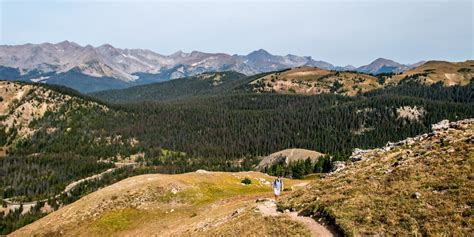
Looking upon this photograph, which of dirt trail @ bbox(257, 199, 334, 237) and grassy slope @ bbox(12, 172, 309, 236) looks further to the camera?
grassy slope @ bbox(12, 172, 309, 236)

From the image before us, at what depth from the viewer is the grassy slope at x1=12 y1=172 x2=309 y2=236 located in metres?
57.9

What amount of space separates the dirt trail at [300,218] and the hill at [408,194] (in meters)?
1.31

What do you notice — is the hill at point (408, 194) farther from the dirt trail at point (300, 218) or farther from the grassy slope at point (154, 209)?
the grassy slope at point (154, 209)

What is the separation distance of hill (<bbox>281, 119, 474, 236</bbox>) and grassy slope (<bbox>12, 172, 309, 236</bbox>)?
452 inches

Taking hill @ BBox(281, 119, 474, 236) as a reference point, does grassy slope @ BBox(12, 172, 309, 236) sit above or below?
below

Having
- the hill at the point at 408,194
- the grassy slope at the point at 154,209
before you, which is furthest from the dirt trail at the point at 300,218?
the grassy slope at the point at 154,209

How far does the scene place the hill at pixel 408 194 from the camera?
1201 inches

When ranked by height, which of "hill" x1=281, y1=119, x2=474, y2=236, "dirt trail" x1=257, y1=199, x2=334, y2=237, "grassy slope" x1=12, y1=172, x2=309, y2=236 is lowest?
"grassy slope" x1=12, y1=172, x2=309, y2=236

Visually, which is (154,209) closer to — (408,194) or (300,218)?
(300,218)

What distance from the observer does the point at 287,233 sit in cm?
3469

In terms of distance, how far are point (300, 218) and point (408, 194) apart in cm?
1092

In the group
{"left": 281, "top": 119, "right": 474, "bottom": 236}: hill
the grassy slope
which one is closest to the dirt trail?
{"left": 281, "top": 119, "right": 474, "bottom": 236}: hill

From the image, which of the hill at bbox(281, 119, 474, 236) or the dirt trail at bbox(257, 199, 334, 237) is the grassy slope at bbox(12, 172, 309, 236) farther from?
the hill at bbox(281, 119, 474, 236)

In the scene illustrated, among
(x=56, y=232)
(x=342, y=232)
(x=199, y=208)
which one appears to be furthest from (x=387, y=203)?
(x=56, y=232)
